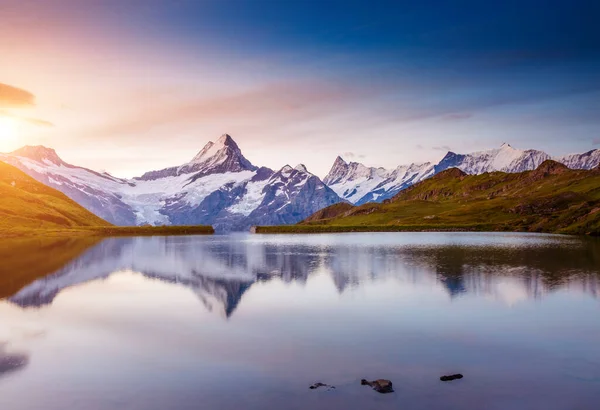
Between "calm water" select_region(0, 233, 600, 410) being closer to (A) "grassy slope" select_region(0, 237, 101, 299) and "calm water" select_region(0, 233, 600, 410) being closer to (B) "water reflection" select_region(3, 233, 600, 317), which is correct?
(B) "water reflection" select_region(3, 233, 600, 317)

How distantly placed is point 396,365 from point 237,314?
2294cm

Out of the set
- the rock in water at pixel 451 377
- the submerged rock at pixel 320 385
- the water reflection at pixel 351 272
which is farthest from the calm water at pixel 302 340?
the submerged rock at pixel 320 385

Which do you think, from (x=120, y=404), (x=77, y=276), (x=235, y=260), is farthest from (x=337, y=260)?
(x=120, y=404)

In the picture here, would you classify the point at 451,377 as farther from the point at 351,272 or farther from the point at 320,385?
the point at 351,272

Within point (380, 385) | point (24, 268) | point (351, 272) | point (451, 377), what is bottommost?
point (451, 377)

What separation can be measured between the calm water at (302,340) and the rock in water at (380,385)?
1.64 ft

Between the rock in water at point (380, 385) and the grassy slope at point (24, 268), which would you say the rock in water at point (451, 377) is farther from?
the grassy slope at point (24, 268)

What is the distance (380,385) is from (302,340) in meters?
12.8

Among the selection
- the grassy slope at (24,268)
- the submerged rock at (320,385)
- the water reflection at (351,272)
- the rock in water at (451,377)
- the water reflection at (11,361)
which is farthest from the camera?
the grassy slope at (24,268)

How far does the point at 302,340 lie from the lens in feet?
137

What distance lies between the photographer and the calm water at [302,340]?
29312mm

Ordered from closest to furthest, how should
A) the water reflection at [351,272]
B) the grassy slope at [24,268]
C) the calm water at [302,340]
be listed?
1. the calm water at [302,340]
2. the water reflection at [351,272]
3. the grassy slope at [24,268]

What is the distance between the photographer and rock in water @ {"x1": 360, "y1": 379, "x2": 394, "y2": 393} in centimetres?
2942

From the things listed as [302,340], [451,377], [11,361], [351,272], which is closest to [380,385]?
[451,377]
